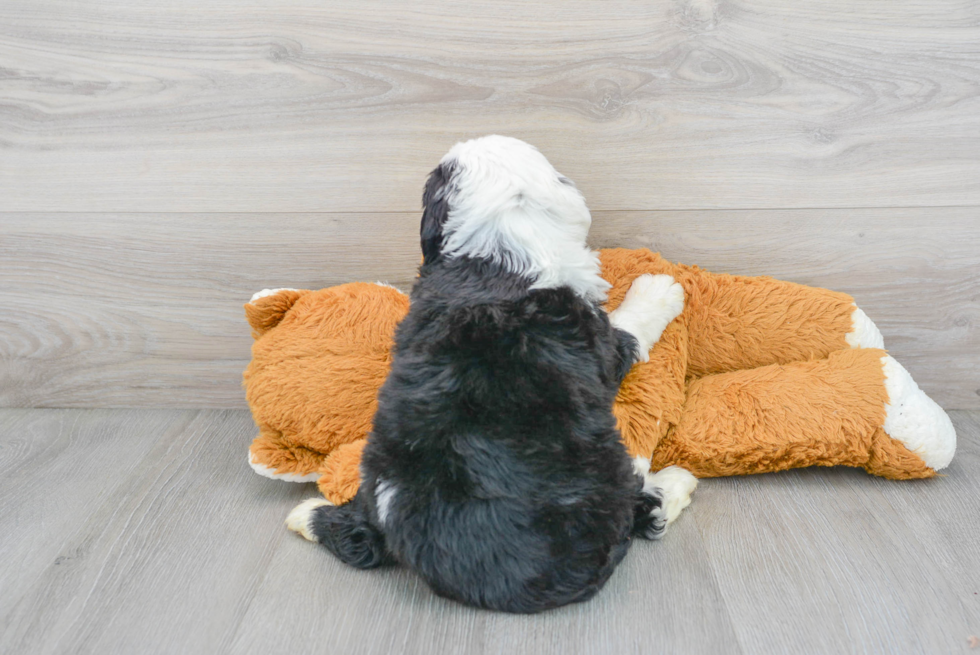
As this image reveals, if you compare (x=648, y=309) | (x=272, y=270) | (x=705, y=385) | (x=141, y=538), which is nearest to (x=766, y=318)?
(x=705, y=385)

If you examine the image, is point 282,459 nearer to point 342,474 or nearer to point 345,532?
point 342,474

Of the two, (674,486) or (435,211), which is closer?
(435,211)

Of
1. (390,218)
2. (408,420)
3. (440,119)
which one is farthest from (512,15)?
(408,420)

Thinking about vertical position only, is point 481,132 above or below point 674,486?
above

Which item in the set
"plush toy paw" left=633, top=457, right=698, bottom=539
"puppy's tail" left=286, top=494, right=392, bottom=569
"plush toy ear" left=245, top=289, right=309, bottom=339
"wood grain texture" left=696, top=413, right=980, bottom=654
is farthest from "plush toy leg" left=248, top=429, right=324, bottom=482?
"wood grain texture" left=696, top=413, right=980, bottom=654

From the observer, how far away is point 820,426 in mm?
1396

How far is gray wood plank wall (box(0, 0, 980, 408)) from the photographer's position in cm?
149

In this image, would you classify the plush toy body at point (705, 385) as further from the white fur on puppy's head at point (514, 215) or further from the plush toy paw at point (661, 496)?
the white fur on puppy's head at point (514, 215)

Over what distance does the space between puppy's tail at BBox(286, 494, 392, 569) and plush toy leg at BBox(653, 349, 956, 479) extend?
0.61 m

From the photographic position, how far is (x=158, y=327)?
5.79ft

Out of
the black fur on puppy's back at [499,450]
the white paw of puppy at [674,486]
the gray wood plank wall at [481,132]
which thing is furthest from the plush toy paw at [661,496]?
the gray wood plank wall at [481,132]

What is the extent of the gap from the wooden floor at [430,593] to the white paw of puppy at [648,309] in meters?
0.36

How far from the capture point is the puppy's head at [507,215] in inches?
45.8

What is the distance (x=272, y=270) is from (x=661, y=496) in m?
1.05
